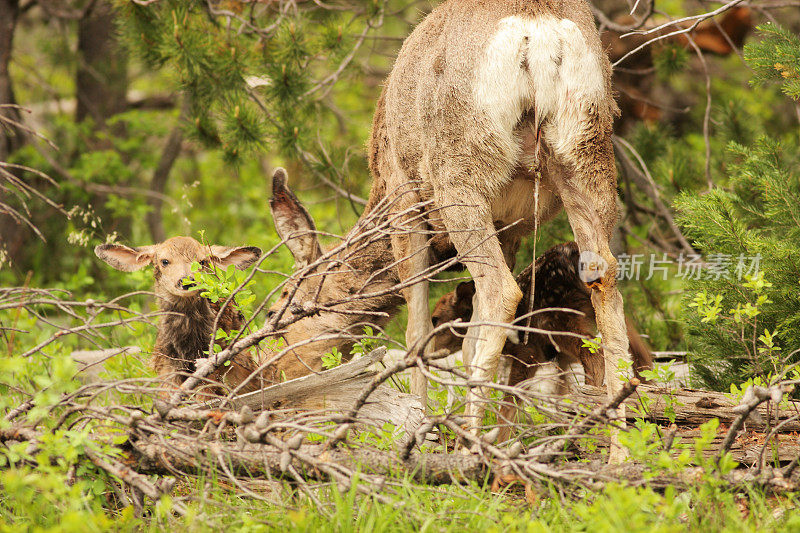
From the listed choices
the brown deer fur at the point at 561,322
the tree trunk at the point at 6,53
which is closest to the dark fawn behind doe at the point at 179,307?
the brown deer fur at the point at 561,322

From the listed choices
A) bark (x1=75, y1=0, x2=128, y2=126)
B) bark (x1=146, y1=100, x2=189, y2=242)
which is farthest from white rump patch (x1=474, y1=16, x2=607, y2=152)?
bark (x1=75, y1=0, x2=128, y2=126)

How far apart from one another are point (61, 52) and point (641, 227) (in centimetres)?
686

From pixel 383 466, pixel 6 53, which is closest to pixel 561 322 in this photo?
pixel 383 466

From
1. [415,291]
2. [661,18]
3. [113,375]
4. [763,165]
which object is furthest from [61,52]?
[763,165]

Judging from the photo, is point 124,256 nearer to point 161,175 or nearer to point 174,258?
point 174,258

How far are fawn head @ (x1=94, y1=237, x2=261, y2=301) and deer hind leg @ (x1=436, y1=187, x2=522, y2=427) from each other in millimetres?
1510

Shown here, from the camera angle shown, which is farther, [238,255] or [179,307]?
[238,255]

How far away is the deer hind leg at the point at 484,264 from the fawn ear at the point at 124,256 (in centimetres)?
209

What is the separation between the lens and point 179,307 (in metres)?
5.07

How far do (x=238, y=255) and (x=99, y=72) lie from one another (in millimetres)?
5004

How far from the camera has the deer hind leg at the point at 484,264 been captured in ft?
14.0

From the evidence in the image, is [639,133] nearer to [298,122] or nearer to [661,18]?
[661,18]

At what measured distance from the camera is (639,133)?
7.76m

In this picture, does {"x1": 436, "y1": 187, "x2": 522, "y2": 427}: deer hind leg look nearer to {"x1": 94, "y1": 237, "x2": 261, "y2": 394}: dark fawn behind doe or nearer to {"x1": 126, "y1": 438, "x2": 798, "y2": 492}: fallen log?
{"x1": 126, "y1": 438, "x2": 798, "y2": 492}: fallen log
